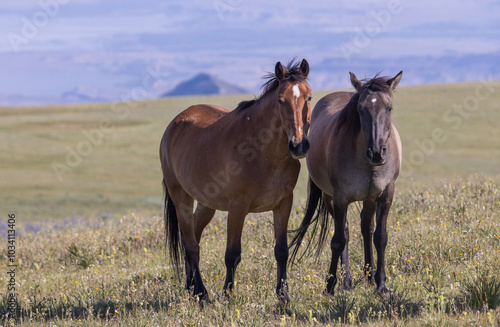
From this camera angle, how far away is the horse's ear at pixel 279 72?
6207 mm

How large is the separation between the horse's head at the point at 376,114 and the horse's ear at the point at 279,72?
0.90 meters

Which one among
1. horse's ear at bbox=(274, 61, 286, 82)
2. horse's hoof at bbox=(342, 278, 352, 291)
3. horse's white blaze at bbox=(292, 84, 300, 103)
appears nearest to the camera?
horse's white blaze at bbox=(292, 84, 300, 103)

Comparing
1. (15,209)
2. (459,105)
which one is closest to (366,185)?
(15,209)

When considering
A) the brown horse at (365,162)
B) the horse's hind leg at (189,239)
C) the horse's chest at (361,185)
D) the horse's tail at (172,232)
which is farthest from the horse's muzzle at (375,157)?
the horse's tail at (172,232)

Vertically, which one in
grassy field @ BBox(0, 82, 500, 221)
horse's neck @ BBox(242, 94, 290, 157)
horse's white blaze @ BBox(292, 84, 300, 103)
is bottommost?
horse's neck @ BBox(242, 94, 290, 157)

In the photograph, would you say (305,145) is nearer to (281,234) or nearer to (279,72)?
(279,72)

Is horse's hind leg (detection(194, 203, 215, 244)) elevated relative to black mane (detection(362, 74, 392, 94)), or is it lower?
lower

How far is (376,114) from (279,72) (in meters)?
1.11

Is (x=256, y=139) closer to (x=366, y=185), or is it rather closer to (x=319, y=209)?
(x=366, y=185)

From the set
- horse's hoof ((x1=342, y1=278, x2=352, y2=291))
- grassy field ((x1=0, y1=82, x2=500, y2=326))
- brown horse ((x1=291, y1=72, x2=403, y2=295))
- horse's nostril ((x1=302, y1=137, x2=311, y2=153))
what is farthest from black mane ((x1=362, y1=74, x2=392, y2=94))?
horse's hoof ((x1=342, y1=278, x2=352, y2=291))

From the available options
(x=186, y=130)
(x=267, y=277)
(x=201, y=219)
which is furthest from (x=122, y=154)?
(x=267, y=277)

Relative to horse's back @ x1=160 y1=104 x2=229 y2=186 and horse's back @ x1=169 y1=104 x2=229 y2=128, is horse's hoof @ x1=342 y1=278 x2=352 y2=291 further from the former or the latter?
horse's back @ x1=169 y1=104 x2=229 y2=128

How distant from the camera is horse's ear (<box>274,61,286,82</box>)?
6207 mm

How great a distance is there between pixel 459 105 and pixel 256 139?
52.9 metres
